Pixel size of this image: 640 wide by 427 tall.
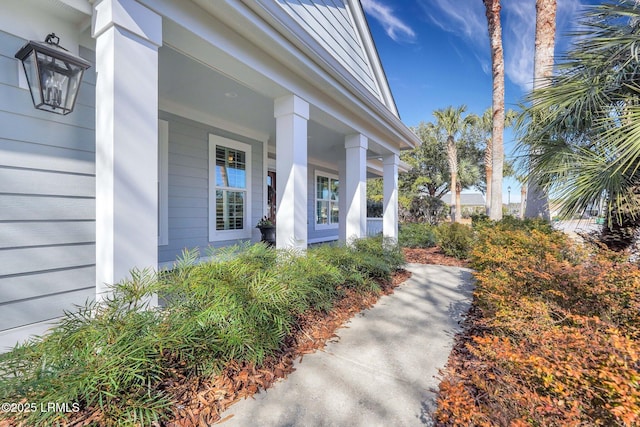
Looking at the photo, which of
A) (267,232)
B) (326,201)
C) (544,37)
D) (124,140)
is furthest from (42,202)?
(544,37)

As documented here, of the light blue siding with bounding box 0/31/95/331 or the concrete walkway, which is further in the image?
the light blue siding with bounding box 0/31/95/331

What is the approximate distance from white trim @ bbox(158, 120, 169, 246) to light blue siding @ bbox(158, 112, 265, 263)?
4.9 inches

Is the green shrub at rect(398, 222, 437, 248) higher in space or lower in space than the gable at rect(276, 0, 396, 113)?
lower

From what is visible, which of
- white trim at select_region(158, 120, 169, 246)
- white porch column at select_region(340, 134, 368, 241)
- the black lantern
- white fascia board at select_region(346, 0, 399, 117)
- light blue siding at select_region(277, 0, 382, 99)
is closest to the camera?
the black lantern

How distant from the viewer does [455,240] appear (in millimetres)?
7164

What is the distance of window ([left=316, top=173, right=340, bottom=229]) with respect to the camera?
9727mm

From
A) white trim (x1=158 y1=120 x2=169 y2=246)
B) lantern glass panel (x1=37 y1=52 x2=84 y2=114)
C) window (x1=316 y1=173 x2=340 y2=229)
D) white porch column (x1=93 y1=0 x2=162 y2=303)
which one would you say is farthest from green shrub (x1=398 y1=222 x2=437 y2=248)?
lantern glass panel (x1=37 y1=52 x2=84 y2=114)

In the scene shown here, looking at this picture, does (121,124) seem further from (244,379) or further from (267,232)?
(267,232)

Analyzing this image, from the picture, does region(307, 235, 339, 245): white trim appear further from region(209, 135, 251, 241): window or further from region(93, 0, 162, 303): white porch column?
region(93, 0, 162, 303): white porch column

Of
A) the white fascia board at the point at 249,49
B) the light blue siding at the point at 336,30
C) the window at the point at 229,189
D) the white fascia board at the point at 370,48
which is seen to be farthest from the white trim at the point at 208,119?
the white fascia board at the point at 370,48

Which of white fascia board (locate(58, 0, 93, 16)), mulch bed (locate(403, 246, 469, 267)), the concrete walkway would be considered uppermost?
white fascia board (locate(58, 0, 93, 16))

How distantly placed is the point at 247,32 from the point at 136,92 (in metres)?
1.37

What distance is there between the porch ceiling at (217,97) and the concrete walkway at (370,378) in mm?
3268

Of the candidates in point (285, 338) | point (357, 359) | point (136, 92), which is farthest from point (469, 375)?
point (136, 92)
